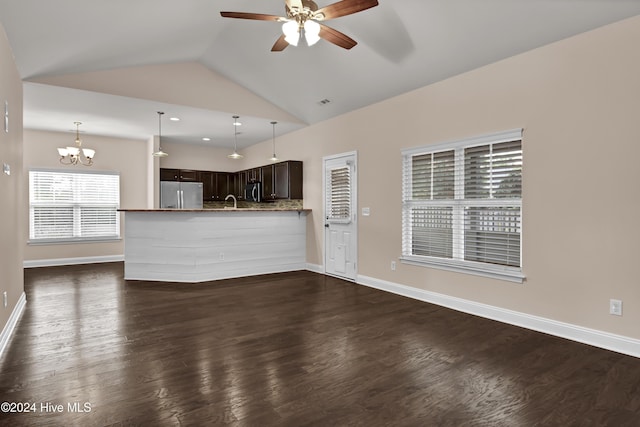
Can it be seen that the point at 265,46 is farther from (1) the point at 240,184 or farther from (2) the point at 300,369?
(1) the point at 240,184

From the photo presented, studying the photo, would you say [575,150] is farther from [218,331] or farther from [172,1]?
[172,1]

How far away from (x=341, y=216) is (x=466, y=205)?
2.35m

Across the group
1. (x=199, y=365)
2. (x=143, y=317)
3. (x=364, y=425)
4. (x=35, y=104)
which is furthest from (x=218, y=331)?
(x=35, y=104)

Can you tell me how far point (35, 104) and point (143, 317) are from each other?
12.8 ft

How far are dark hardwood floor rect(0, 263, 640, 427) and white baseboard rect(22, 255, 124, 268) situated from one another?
360 cm

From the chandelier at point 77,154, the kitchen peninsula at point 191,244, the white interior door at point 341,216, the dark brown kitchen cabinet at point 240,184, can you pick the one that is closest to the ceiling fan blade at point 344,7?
the white interior door at point 341,216

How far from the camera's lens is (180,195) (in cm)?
841

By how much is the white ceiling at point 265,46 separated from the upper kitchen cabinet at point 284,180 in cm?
84

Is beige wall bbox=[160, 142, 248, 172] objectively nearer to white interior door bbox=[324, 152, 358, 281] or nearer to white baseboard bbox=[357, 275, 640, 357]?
white interior door bbox=[324, 152, 358, 281]

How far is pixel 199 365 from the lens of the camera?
8.89ft

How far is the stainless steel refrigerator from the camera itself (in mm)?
8188

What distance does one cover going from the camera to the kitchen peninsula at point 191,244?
575 cm

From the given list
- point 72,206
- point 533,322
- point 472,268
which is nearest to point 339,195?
point 472,268

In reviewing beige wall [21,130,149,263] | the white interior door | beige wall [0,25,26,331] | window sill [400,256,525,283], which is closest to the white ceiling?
beige wall [0,25,26,331]
